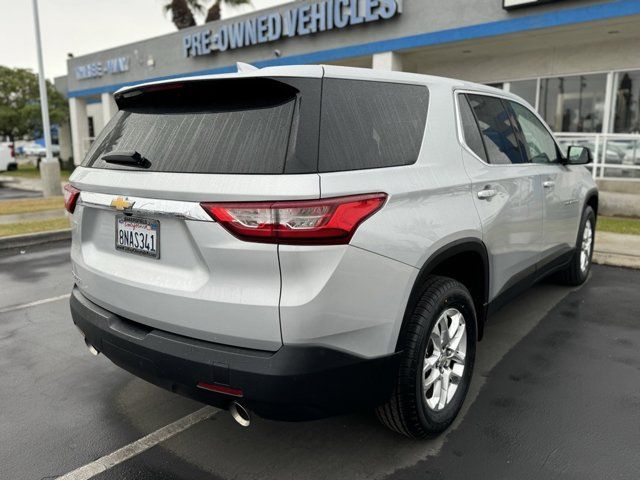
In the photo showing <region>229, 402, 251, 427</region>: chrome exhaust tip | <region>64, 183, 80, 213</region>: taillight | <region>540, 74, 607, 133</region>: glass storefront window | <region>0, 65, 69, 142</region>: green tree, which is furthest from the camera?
<region>0, 65, 69, 142</region>: green tree

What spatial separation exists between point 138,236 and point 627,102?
12.6m

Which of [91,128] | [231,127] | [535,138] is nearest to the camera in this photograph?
[231,127]

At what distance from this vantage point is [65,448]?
110 inches

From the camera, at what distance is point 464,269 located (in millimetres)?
3219

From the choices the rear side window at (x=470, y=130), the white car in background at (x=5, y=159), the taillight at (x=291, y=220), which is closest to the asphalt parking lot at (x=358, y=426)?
the taillight at (x=291, y=220)

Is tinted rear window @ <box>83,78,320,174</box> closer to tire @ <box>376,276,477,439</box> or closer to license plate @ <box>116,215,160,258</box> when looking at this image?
license plate @ <box>116,215,160,258</box>

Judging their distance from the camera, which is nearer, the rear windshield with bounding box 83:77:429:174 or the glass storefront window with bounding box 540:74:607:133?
the rear windshield with bounding box 83:77:429:174

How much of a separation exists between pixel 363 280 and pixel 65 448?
1849mm

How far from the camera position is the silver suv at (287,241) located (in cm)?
210

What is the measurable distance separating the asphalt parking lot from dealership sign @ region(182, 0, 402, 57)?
10738mm

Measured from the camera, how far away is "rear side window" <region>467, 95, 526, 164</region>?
3.38 m

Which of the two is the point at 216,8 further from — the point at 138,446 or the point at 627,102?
the point at 138,446

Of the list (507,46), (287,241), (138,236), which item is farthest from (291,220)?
(507,46)

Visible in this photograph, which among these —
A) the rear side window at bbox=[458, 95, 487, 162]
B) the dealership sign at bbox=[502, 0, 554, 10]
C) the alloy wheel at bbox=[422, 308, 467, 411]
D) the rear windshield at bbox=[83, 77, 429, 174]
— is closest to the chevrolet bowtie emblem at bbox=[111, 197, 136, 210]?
the rear windshield at bbox=[83, 77, 429, 174]
